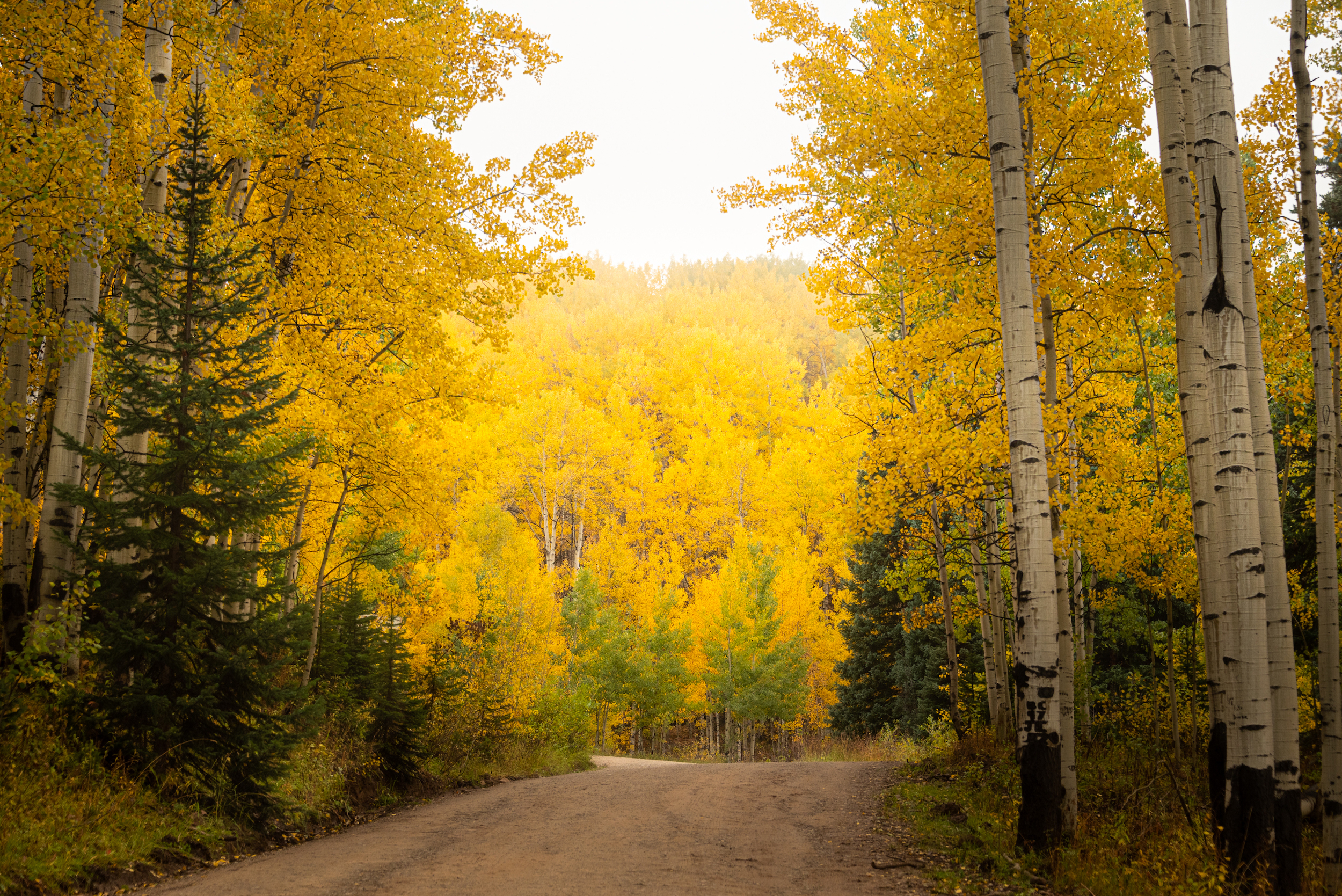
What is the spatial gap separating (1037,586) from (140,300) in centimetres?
732

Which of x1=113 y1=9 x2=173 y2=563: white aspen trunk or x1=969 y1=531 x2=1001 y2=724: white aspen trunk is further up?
x1=113 y1=9 x2=173 y2=563: white aspen trunk

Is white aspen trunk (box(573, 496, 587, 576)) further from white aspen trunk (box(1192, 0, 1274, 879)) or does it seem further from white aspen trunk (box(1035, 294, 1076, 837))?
white aspen trunk (box(1192, 0, 1274, 879))

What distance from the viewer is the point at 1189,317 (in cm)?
613

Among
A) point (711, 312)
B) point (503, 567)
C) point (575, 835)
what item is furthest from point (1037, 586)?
point (711, 312)

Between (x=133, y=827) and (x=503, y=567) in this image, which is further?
(x=503, y=567)

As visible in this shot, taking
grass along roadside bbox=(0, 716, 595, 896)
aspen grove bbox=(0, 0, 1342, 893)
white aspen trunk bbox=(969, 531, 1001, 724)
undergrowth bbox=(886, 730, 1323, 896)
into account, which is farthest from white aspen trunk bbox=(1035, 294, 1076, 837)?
grass along roadside bbox=(0, 716, 595, 896)

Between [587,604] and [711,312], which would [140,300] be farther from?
[711,312]

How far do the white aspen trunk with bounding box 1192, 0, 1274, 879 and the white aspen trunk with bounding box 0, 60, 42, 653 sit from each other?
8507 millimetres

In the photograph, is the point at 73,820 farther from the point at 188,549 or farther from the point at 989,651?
the point at 989,651

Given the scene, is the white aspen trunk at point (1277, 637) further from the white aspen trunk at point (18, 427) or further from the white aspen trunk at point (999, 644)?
the white aspen trunk at point (18, 427)

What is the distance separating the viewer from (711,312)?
6147 centimetres

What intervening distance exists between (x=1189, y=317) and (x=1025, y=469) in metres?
1.71

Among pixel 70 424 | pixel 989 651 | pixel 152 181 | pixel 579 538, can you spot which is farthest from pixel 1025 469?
pixel 579 538

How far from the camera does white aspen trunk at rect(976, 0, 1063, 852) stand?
18.9ft
